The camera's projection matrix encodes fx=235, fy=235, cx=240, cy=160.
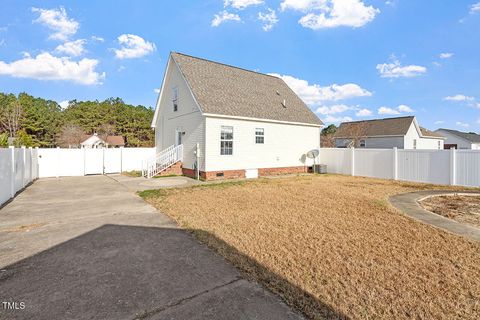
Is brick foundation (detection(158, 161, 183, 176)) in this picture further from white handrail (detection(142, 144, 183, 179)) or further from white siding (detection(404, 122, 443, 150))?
white siding (detection(404, 122, 443, 150))

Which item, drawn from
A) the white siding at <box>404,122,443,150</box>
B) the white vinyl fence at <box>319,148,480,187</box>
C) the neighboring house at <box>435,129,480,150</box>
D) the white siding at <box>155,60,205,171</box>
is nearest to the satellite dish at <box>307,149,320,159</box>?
the white vinyl fence at <box>319,148,480,187</box>

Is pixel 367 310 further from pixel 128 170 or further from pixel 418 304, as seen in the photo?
pixel 128 170

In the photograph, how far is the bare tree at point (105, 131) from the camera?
49.3m

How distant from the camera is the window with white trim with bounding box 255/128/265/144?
597 inches

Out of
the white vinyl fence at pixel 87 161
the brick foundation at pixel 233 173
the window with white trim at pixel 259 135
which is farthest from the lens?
the window with white trim at pixel 259 135

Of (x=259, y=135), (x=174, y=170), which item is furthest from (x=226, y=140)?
(x=174, y=170)

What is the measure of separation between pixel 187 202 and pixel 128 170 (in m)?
11.7

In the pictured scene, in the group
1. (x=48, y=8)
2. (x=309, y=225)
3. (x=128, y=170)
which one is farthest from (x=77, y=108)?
(x=309, y=225)

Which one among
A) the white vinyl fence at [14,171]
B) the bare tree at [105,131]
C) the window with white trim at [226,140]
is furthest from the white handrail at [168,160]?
the bare tree at [105,131]

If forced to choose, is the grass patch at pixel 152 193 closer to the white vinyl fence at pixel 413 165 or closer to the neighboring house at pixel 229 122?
the neighboring house at pixel 229 122

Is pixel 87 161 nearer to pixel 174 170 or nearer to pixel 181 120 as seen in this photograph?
pixel 174 170

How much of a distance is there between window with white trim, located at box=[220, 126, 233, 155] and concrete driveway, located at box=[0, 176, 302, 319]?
26.7ft

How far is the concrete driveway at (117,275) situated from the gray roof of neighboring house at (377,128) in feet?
108

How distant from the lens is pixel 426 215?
21.0 ft
